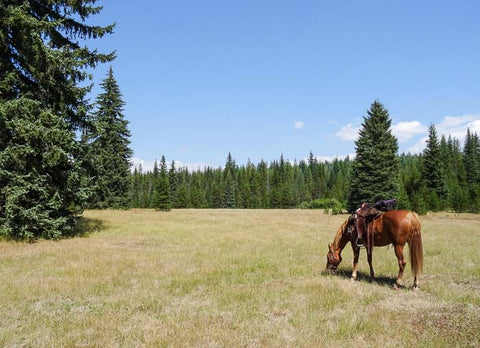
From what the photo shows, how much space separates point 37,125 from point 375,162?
37469mm

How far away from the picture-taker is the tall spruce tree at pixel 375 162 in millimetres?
41094

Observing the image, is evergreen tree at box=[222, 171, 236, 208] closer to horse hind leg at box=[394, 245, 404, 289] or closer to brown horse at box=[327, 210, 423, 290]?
brown horse at box=[327, 210, 423, 290]

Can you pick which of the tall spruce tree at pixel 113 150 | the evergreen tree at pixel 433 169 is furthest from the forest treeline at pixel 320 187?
the tall spruce tree at pixel 113 150

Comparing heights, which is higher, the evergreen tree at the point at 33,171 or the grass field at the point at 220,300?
the evergreen tree at the point at 33,171

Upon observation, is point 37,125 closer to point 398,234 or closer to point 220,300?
point 220,300

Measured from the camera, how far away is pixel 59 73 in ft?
55.8

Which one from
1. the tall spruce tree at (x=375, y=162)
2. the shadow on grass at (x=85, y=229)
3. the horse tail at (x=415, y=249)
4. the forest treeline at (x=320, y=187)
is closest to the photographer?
the horse tail at (x=415, y=249)

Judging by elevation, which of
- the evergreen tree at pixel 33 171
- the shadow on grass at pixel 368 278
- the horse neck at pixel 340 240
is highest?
the evergreen tree at pixel 33 171

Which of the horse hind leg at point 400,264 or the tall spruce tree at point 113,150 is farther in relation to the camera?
the tall spruce tree at point 113,150

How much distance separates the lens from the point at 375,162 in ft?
137

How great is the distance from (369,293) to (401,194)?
3536 centimetres

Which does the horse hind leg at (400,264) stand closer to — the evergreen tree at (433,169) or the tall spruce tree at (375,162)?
the tall spruce tree at (375,162)

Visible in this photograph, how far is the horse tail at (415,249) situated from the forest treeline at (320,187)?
33285 mm

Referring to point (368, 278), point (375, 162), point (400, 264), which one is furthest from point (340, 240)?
point (375, 162)
